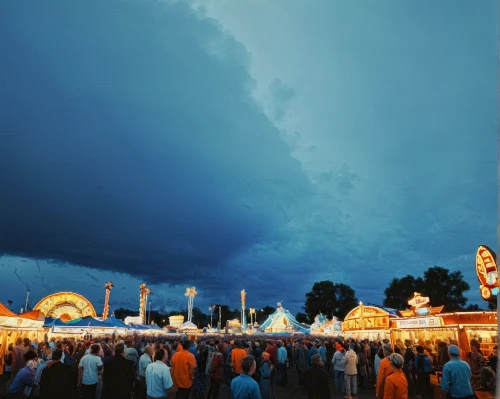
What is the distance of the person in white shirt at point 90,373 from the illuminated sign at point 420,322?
1869 centimetres

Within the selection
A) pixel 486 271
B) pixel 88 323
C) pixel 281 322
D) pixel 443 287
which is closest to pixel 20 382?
pixel 486 271

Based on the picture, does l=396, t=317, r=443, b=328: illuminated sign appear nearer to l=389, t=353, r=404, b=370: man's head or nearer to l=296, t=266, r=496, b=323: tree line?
l=389, t=353, r=404, b=370: man's head

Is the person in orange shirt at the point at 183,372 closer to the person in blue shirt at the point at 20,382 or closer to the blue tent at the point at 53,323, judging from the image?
the person in blue shirt at the point at 20,382

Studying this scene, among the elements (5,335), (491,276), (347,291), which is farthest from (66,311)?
(347,291)

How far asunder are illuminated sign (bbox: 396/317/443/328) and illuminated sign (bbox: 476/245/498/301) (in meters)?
2.85

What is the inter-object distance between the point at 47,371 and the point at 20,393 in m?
1.33

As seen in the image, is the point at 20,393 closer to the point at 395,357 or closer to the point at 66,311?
the point at 395,357

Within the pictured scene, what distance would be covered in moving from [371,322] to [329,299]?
7788 centimetres

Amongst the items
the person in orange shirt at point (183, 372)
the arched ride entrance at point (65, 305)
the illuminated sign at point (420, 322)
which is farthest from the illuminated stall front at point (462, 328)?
the arched ride entrance at point (65, 305)

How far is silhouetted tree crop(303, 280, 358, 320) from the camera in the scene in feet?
341

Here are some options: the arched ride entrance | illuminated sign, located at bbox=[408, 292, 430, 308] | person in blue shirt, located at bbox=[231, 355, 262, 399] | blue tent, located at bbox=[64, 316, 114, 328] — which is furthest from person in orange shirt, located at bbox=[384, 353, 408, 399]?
the arched ride entrance

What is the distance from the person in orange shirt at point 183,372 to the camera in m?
8.15

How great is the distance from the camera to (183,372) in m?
8.22

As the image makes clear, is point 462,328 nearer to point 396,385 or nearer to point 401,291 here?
point 396,385
